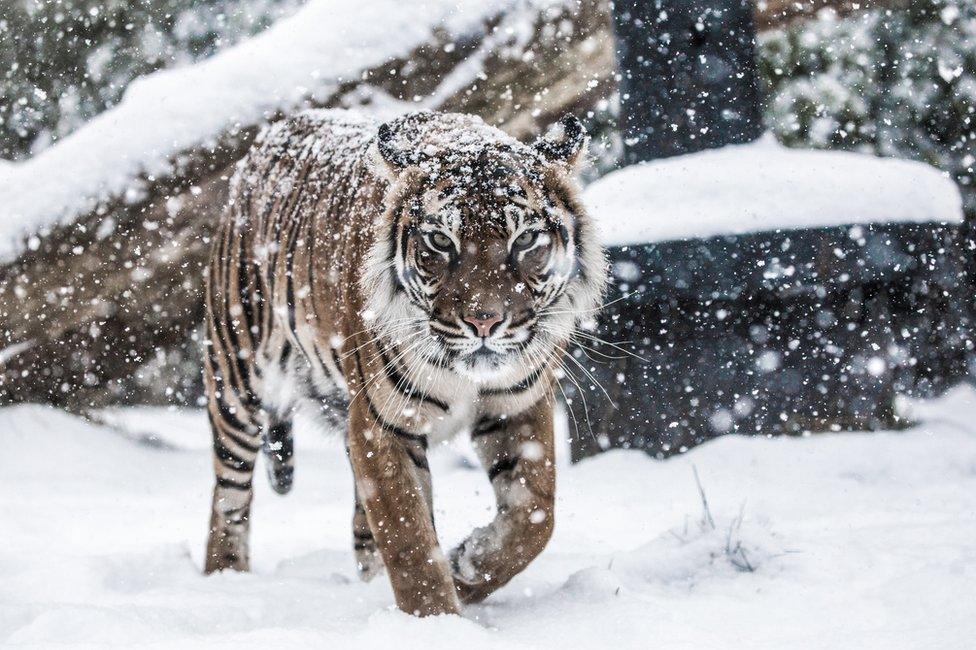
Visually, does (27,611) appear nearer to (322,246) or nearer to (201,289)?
(322,246)

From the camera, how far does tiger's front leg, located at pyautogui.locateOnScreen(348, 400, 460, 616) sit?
2.29 meters

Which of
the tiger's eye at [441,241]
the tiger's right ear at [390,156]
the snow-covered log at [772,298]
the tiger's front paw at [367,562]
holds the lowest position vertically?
the tiger's front paw at [367,562]

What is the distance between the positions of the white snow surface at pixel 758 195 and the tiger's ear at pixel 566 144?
1257 millimetres

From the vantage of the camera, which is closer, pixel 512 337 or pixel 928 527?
pixel 512 337

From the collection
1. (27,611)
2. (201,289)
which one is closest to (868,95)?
(201,289)

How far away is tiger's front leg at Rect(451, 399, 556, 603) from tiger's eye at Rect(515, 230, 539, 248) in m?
0.45

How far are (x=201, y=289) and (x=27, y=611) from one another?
3144 millimetres

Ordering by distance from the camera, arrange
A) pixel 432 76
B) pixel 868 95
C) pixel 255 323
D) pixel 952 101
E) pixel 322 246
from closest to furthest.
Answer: pixel 322 246 < pixel 255 323 < pixel 432 76 < pixel 952 101 < pixel 868 95

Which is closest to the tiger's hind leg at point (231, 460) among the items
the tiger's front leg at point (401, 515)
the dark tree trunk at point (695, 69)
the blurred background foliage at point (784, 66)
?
the tiger's front leg at point (401, 515)

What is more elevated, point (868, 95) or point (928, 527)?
point (928, 527)

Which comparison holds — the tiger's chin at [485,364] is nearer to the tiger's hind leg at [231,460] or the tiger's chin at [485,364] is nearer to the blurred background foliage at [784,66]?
the tiger's hind leg at [231,460]

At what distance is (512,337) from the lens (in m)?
2.30

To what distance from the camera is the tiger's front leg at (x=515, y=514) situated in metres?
2.41

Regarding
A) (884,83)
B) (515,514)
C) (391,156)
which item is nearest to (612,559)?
(515,514)
